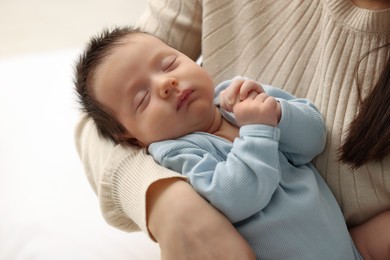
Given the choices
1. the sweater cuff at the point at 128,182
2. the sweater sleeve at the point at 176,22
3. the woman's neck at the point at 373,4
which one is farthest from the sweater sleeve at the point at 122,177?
the woman's neck at the point at 373,4

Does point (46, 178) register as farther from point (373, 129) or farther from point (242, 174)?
point (373, 129)

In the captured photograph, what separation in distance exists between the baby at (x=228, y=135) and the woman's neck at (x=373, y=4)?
0.55 ft

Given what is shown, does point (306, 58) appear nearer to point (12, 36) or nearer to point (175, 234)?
point (175, 234)

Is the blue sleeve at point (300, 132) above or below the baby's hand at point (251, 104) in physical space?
below

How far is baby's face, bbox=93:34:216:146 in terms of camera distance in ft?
2.70

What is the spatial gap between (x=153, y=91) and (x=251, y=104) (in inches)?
6.4

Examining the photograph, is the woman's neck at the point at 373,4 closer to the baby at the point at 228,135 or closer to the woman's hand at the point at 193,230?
the baby at the point at 228,135

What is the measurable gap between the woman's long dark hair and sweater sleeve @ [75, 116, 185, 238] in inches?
10.0

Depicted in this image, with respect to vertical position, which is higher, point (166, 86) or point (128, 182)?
point (166, 86)

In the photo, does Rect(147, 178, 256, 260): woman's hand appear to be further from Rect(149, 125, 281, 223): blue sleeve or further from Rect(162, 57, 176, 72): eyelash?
Rect(162, 57, 176, 72): eyelash

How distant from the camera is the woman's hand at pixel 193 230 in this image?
28.4 inches

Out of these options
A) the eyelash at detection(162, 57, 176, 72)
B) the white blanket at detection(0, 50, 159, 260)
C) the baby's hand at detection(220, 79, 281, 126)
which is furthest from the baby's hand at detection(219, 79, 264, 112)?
the white blanket at detection(0, 50, 159, 260)

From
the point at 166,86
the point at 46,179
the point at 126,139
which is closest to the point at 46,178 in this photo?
the point at 46,179

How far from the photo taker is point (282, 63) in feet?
3.06
